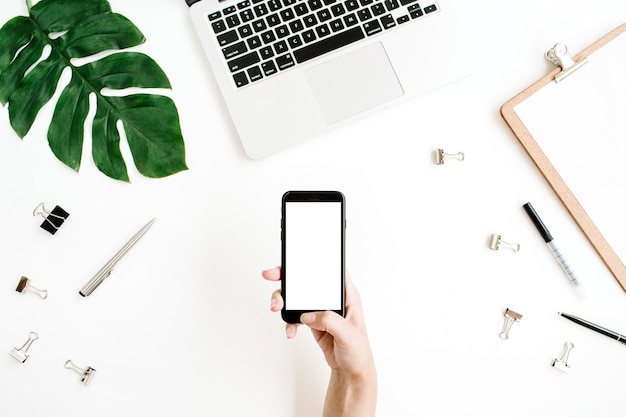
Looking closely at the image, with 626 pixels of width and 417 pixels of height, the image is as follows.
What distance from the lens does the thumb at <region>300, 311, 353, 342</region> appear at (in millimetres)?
666

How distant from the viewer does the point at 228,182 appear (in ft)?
2.57

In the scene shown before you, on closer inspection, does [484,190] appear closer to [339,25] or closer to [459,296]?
[459,296]

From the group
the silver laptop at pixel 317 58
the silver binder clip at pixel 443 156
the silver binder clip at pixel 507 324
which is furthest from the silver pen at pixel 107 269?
the silver binder clip at pixel 507 324

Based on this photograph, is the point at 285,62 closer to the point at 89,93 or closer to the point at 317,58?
the point at 317,58

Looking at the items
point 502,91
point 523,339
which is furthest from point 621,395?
point 502,91

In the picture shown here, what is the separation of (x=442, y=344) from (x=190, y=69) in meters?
0.58

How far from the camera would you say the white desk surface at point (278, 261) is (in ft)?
2.51

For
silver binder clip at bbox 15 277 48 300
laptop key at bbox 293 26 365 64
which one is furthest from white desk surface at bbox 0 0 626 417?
laptop key at bbox 293 26 365 64

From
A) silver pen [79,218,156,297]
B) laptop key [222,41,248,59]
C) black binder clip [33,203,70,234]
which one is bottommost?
silver pen [79,218,156,297]

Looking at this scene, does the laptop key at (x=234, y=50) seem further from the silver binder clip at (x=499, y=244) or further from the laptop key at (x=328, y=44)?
the silver binder clip at (x=499, y=244)

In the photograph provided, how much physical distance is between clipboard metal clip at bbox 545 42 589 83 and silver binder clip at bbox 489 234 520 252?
258mm

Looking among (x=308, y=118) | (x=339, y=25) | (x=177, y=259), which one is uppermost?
(x=339, y=25)

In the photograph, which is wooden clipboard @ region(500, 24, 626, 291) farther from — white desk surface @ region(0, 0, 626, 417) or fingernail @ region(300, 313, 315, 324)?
fingernail @ region(300, 313, 315, 324)

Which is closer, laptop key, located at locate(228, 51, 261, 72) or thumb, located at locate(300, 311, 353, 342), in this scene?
thumb, located at locate(300, 311, 353, 342)
